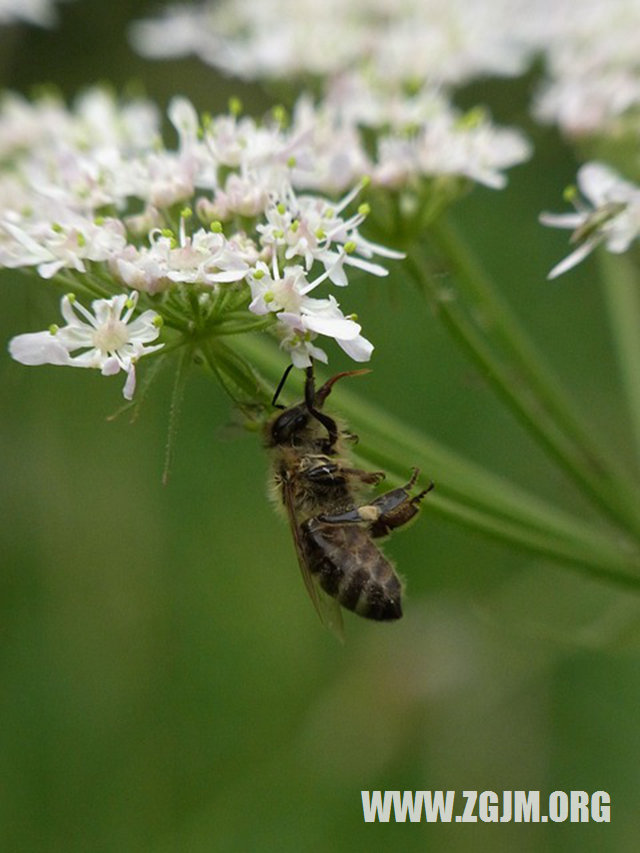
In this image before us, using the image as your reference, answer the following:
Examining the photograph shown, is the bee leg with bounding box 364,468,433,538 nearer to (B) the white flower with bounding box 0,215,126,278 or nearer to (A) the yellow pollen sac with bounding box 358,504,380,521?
(A) the yellow pollen sac with bounding box 358,504,380,521

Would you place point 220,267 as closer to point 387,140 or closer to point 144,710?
point 387,140

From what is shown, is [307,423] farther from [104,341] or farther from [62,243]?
[62,243]

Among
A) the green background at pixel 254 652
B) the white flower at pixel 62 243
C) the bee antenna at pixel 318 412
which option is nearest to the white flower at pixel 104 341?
the white flower at pixel 62 243

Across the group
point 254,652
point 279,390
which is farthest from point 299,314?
point 254,652

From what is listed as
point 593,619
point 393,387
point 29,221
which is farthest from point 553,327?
point 29,221

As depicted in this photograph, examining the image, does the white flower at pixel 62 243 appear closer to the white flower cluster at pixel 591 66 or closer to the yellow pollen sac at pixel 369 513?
the yellow pollen sac at pixel 369 513

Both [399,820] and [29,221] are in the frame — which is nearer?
[29,221]

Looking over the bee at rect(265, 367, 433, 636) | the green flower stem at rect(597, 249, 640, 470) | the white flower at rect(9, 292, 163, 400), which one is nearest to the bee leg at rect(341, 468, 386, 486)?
the bee at rect(265, 367, 433, 636)
